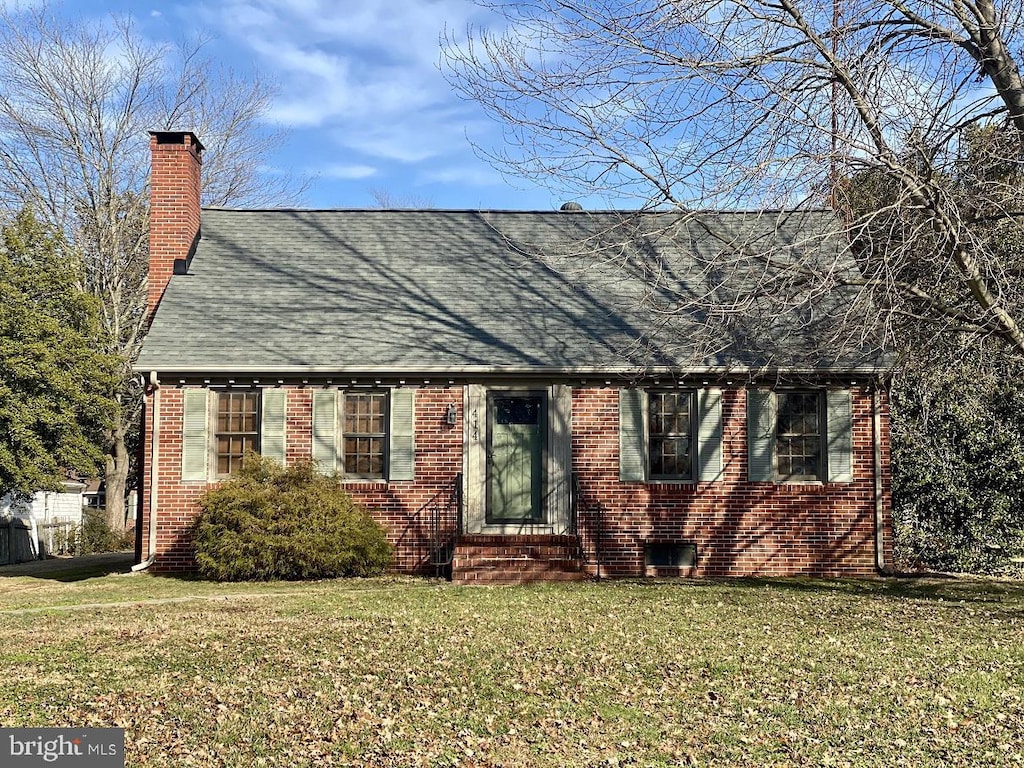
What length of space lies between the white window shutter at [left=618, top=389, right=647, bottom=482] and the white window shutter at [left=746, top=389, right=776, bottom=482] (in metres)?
1.53

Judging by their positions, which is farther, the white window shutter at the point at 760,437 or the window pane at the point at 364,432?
the window pane at the point at 364,432

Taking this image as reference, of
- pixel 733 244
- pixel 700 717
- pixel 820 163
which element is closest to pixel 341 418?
pixel 733 244

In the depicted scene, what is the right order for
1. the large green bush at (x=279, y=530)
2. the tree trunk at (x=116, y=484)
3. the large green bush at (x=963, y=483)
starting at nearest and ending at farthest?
the large green bush at (x=279, y=530)
the large green bush at (x=963, y=483)
the tree trunk at (x=116, y=484)

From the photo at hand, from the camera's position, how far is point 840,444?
16203 mm

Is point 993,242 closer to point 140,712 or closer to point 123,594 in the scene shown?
point 140,712

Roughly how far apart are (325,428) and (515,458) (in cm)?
281

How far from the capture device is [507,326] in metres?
16.9

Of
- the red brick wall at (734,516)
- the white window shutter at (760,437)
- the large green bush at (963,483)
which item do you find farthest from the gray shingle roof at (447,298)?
the large green bush at (963,483)

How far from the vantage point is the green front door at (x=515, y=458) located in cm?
1641

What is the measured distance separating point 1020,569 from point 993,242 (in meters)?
7.34

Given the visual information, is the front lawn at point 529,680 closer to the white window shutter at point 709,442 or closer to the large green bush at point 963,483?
the white window shutter at point 709,442

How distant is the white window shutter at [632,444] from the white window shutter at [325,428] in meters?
4.15

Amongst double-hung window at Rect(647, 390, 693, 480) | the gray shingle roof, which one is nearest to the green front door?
the gray shingle roof

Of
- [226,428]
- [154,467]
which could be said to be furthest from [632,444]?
[154,467]
